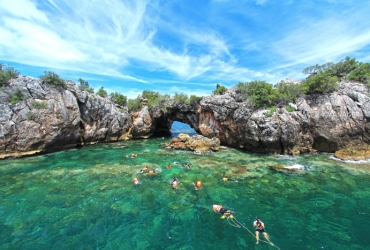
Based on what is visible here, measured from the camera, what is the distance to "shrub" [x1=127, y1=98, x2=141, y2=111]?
124 ft

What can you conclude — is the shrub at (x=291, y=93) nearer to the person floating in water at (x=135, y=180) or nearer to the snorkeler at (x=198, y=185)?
the snorkeler at (x=198, y=185)

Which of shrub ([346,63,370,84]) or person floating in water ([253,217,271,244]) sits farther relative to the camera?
shrub ([346,63,370,84])

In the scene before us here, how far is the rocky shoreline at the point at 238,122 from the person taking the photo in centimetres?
2081

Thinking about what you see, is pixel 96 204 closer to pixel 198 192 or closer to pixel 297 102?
pixel 198 192

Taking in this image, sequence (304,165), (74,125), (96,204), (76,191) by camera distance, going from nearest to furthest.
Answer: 1. (96,204)
2. (76,191)
3. (304,165)
4. (74,125)

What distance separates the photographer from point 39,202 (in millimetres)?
12195

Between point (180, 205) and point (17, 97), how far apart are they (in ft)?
77.5

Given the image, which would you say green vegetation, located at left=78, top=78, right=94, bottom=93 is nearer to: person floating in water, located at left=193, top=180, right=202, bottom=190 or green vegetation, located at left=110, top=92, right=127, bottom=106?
green vegetation, located at left=110, top=92, right=127, bottom=106

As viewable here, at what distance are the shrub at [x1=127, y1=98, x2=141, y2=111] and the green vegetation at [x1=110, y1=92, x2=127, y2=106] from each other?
1024 millimetres

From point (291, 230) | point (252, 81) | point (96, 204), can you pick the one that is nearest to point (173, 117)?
point (252, 81)

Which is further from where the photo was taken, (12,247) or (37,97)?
(37,97)

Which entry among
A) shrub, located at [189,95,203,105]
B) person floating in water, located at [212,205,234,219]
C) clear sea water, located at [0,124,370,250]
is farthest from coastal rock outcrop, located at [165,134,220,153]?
person floating in water, located at [212,205,234,219]

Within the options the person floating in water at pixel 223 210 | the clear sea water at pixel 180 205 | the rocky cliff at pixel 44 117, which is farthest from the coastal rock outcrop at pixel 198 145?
the rocky cliff at pixel 44 117

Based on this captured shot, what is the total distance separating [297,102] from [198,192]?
19239 mm
